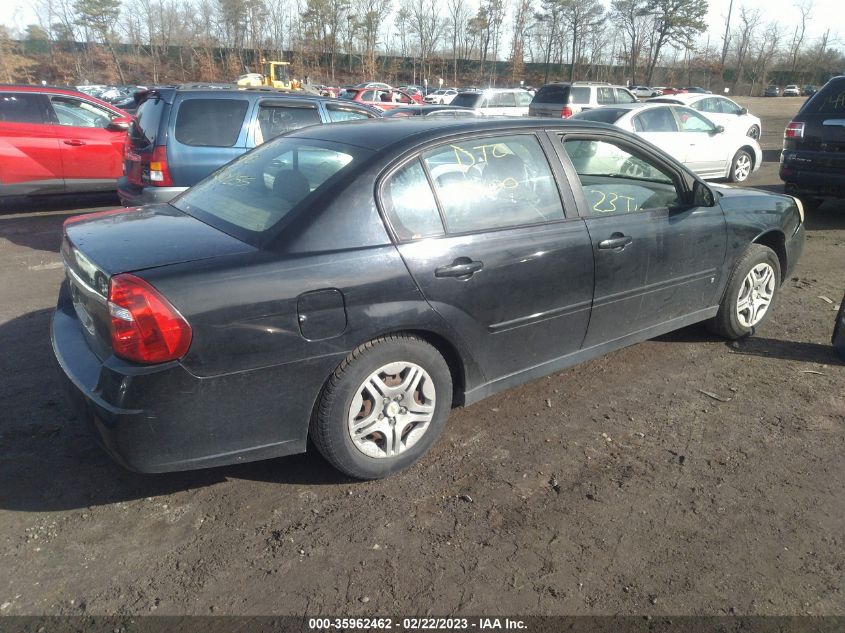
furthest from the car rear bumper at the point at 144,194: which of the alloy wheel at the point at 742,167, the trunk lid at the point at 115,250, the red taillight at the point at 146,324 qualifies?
the alloy wheel at the point at 742,167

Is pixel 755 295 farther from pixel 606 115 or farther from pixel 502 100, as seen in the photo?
pixel 502 100

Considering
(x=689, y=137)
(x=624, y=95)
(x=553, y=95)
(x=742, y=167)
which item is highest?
(x=624, y=95)

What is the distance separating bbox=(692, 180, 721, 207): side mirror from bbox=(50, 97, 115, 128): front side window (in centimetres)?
865

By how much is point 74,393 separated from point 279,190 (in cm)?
131

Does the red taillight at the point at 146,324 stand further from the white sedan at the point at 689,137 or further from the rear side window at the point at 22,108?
the white sedan at the point at 689,137

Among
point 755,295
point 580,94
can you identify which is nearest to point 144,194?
point 755,295

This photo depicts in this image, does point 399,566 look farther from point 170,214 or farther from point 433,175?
point 170,214

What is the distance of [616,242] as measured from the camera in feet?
12.1

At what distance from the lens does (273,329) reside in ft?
8.66

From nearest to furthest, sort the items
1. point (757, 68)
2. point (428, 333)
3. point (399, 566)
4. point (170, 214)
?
point (399, 566) < point (428, 333) < point (170, 214) < point (757, 68)

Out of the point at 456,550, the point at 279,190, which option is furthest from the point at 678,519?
the point at 279,190

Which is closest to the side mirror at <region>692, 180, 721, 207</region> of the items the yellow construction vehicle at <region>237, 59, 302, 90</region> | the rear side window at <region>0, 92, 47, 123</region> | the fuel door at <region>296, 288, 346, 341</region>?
the fuel door at <region>296, 288, 346, 341</region>

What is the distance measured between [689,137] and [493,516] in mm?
10332

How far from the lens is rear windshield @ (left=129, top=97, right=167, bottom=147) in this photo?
709 cm
